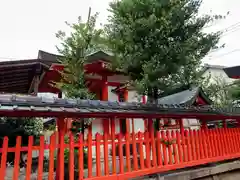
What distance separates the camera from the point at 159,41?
287 inches

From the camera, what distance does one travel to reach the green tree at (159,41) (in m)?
7.16

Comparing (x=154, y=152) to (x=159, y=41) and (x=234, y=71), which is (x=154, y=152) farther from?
(x=234, y=71)

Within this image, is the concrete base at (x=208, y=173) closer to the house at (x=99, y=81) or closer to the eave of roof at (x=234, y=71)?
the house at (x=99, y=81)

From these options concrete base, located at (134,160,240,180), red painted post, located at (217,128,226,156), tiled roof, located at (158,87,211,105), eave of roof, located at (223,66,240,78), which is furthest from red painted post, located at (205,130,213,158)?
eave of roof, located at (223,66,240,78)

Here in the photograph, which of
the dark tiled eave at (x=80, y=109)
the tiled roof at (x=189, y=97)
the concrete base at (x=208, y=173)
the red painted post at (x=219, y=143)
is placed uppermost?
the tiled roof at (x=189, y=97)

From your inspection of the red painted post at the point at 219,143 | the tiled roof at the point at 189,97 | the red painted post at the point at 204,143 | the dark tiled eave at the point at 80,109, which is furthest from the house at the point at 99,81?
the dark tiled eave at the point at 80,109

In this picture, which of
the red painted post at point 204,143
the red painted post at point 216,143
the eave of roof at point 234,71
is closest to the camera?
the red painted post at point 204,143

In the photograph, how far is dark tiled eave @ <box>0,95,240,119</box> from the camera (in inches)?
153

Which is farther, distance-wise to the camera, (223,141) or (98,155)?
(223,141)

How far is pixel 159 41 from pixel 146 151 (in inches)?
148

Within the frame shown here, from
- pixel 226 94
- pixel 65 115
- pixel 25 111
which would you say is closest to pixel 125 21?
pixel 65 115

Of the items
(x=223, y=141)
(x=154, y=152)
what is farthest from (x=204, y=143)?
(x=154, y=152)

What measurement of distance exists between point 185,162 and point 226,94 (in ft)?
52.0

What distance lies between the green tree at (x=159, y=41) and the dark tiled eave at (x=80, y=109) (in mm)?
1212
